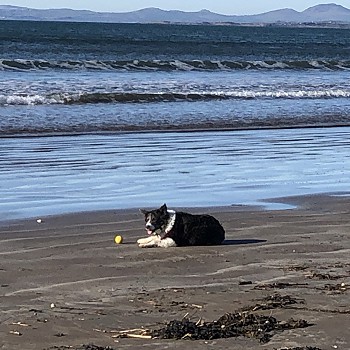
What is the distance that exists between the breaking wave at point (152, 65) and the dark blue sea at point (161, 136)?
0.16m

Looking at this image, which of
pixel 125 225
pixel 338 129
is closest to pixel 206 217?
pixel 125 225

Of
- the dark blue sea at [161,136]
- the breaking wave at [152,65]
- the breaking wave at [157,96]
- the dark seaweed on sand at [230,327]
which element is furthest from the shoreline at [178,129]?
the breaking wave at [152,65]

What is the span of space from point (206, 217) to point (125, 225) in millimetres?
1081

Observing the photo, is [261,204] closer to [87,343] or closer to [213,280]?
[213,280]

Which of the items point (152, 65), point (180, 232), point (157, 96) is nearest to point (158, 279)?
point (180, 232)

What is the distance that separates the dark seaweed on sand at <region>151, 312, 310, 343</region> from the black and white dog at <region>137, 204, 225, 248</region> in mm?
2295

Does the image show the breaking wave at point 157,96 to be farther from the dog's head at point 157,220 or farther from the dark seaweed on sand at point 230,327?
the dark seaweed on sand at point 230,327

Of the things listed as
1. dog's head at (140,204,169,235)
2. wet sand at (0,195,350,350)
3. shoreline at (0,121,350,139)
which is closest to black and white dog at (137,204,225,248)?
dog's head at (140,204,169,235)

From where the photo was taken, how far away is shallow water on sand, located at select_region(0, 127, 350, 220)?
9.96 meters

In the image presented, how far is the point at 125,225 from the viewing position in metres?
8.66

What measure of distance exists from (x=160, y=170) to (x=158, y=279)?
561cm

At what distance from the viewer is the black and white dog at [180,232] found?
7.62 m

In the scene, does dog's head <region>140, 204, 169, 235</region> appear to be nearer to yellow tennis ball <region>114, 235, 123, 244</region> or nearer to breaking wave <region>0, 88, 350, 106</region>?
yellow tennis ball <region>114, 235, 123, 244</region>

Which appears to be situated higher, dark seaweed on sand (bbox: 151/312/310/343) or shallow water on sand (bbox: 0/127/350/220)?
dark seaweed on sand (bbox: 151/312/310/343)
